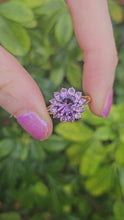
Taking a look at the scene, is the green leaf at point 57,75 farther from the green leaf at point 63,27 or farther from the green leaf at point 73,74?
the green leaf at point 63,27

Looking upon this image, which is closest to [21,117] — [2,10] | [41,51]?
[2,10]

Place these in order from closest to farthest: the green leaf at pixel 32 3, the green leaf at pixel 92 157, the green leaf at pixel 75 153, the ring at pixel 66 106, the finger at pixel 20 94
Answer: the finger at pixel 20 94 → the ring at pixel 66 106 → the green leaf at pixel 32 3 → the green leaf at pixel 92 157 → the green leaf at pixel 75 153

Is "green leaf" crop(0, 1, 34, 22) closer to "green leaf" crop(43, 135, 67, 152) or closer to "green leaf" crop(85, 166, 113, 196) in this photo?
"green leaf" crop(43, 135, 67, 152)

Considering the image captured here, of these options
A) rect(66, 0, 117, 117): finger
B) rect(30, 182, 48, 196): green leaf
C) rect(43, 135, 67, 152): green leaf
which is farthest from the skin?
rect(30, 182, 48, 196): green leaf

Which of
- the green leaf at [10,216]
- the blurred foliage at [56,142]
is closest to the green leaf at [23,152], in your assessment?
the blurred foliage at [56,142]

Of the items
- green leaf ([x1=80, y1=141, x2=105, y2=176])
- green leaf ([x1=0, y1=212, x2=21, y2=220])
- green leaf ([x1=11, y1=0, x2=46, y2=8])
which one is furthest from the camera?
green leaf ([x1=0, y1=212, x2=21, y2=220])

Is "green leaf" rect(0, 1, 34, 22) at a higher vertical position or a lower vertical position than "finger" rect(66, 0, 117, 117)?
higher

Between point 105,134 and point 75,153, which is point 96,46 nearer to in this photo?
point 105,134
